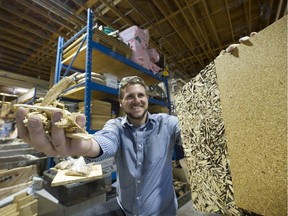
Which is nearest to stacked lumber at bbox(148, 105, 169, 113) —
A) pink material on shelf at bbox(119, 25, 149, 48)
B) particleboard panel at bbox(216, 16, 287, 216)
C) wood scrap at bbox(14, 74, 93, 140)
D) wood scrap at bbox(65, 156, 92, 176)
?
pink material on shelf at bbox(119, 25, 149, 48)

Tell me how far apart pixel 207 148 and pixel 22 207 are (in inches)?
66.3

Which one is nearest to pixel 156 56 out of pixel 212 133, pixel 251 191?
pixel 212 133

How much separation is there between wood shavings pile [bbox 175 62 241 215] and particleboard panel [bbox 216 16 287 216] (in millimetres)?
41

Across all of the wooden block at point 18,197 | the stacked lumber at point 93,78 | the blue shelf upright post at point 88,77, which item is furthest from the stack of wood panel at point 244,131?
the wooden block at point 18,197

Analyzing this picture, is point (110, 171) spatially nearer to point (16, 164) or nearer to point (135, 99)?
point (135, 99)

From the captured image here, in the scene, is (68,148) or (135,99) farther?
(135,99)

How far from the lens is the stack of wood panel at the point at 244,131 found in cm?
41

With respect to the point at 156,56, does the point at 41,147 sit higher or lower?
lower

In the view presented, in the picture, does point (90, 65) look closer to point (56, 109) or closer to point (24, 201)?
point (56, 109)

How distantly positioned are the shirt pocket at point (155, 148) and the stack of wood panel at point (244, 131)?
0.31 m

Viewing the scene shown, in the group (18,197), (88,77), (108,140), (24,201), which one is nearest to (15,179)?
(18,197)

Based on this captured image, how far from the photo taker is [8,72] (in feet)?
13.7

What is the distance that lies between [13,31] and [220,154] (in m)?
3.72

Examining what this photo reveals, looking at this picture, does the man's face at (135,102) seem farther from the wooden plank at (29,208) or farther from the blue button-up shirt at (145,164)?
the wooden plank at (29,208)
